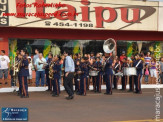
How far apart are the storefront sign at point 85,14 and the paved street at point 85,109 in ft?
31.4

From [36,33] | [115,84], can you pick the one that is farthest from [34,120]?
[36,33]

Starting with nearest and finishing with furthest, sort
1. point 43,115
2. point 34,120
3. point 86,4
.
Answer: point 34,120
point 43,115
point 86,4

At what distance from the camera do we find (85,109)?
379 inches

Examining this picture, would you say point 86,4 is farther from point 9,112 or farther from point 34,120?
point 9,112

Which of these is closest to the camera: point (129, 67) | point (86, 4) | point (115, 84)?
point (129, 67)

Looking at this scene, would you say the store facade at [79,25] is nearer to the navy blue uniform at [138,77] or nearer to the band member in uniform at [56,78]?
the navy blue uniform at [138,77]

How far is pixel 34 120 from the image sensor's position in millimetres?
7914

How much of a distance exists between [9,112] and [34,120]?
2249 millimetres

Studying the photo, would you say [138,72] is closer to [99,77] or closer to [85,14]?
[99,77]

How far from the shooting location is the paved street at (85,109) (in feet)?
27.2

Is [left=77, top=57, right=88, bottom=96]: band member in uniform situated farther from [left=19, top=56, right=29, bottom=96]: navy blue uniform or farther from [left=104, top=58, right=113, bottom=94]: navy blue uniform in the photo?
[left=19, top=56, right=29, bottom=96]: navy blue uniform

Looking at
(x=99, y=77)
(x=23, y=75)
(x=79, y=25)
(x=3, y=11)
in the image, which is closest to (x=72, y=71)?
(x=23, y=75)

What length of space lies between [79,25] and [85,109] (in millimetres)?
13126

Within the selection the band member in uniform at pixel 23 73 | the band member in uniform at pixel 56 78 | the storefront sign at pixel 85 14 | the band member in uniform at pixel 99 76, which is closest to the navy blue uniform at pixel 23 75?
the band member in uniform at pixel 23 73
